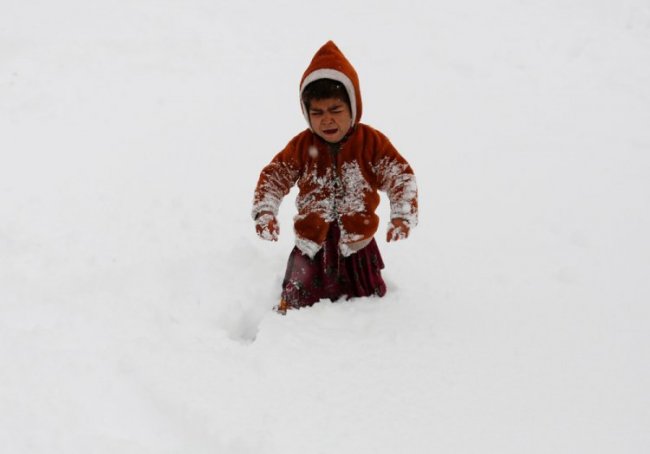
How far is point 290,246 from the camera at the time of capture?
3256 millimetres

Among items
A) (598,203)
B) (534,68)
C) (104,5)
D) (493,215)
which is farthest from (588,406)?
(104,5)

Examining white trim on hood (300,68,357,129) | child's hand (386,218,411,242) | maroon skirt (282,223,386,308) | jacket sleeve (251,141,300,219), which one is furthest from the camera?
A: maroon skirt (282,223,386,308)

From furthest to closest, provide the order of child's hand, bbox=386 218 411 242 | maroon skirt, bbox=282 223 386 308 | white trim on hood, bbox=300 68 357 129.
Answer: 1. maroon skirt, bbox=282 223 386 308
2. child's hand, bbox=386 218 411 242
3. white trim on hood, bbox=300 68 357 129

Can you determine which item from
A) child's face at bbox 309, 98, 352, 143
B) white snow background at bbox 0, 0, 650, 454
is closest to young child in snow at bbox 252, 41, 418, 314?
child's face at bbox 309, 98, 352, 143

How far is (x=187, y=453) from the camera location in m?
2.02

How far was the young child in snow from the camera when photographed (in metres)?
2.17

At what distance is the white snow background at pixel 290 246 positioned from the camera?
7.11 ft

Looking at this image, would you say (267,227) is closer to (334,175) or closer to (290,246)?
(334,175)

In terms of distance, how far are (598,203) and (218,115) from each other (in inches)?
124

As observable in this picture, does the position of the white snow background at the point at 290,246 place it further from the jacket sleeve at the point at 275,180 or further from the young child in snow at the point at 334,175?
the jacket sleeve at the point at 275,180

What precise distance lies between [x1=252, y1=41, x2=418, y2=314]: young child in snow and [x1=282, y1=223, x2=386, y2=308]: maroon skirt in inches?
1.2

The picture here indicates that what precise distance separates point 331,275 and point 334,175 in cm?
59

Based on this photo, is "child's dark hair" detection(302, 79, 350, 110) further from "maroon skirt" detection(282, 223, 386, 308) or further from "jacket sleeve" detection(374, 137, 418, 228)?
"maroon skirt" detection(282, 223, 386, 308)

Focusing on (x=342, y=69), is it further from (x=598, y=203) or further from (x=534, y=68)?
(x=534, y=68)
